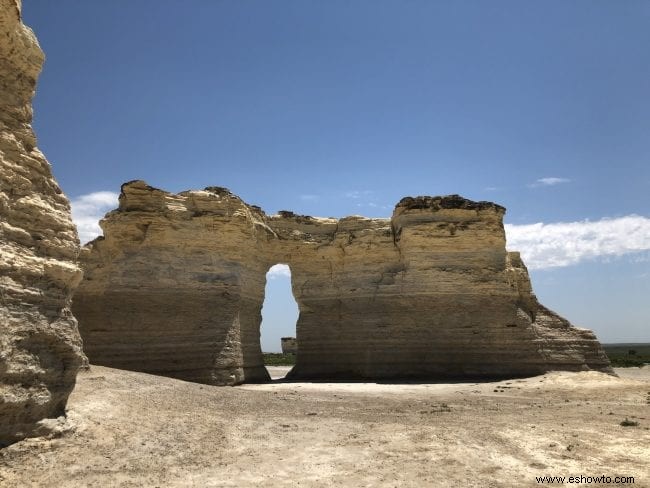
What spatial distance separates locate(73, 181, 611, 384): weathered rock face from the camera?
1534 centimetres

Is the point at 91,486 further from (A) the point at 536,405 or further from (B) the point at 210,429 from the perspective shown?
(A) the point at 536,405

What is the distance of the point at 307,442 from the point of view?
776 cm

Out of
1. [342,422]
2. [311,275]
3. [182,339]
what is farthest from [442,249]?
[342,422]

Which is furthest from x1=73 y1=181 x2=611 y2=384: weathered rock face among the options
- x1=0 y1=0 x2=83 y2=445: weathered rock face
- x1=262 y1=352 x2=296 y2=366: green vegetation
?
x1=262 y1=352 x2=296 y2=366: green vegetation

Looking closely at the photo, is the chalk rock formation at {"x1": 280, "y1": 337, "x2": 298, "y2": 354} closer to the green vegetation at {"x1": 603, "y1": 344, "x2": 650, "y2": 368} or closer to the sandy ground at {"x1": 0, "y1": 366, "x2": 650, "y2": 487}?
the green vegetation at {"x1": 603, "y1": 344, "x2": 650, "y2": 368}

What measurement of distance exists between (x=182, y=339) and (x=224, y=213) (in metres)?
4.50

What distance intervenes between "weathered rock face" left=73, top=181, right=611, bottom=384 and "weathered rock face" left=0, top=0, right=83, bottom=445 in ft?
26.3

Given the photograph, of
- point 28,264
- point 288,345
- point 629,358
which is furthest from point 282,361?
point 28,264

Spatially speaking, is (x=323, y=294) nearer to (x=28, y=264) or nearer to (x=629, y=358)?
(x=28, y=264)

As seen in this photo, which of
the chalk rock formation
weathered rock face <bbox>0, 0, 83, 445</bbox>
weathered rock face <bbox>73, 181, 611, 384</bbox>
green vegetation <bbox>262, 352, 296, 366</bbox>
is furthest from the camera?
the chalk rock formation

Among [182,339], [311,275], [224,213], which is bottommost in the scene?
[182,339]

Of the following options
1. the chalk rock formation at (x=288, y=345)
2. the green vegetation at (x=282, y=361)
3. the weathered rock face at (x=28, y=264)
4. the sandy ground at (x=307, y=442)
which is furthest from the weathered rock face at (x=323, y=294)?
the chalk rock formation at (x=288, y=345)

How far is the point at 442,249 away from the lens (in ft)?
64.5

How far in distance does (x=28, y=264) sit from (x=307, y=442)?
4.61 meters
